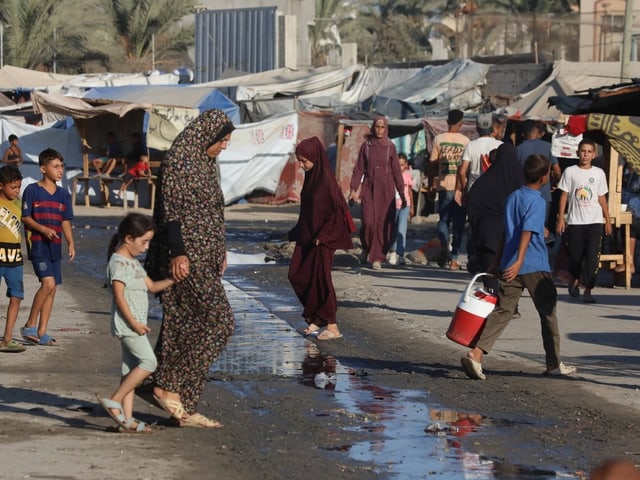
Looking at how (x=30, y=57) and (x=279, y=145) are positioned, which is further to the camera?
(x=30, y=57)

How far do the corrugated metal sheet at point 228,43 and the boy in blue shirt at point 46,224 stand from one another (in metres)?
33.1

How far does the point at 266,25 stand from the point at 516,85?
1040 centimetres

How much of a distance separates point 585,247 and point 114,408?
278 inches

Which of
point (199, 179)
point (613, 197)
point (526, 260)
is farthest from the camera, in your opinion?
point (613, 197)

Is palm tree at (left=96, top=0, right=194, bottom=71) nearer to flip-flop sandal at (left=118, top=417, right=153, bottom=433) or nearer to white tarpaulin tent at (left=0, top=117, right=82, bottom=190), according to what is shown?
white tarpaulin tent at (left=0, top=117, right=82, bottom=190)

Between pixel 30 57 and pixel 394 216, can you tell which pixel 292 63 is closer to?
pixel 30 57

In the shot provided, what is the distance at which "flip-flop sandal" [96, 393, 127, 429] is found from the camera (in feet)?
21.4

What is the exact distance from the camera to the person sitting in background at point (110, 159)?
1171 inches

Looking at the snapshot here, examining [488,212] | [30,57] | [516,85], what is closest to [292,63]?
[516,85]

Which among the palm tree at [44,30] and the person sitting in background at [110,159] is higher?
the palm tree at [44,30]

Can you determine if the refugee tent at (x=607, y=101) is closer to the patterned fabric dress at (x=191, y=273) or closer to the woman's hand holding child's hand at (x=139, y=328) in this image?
the patterned fabric dress at (x=191, y=273)

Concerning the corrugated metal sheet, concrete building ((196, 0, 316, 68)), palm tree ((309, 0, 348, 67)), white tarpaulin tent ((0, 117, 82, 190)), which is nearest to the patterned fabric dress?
white tarpaulin tent ((0, 117, 82, 190))

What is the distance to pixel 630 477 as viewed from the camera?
2.49m

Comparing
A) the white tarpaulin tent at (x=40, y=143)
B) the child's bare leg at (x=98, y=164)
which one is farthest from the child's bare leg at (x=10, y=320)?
the white tarpaulin tent at (x=40, y=143)
